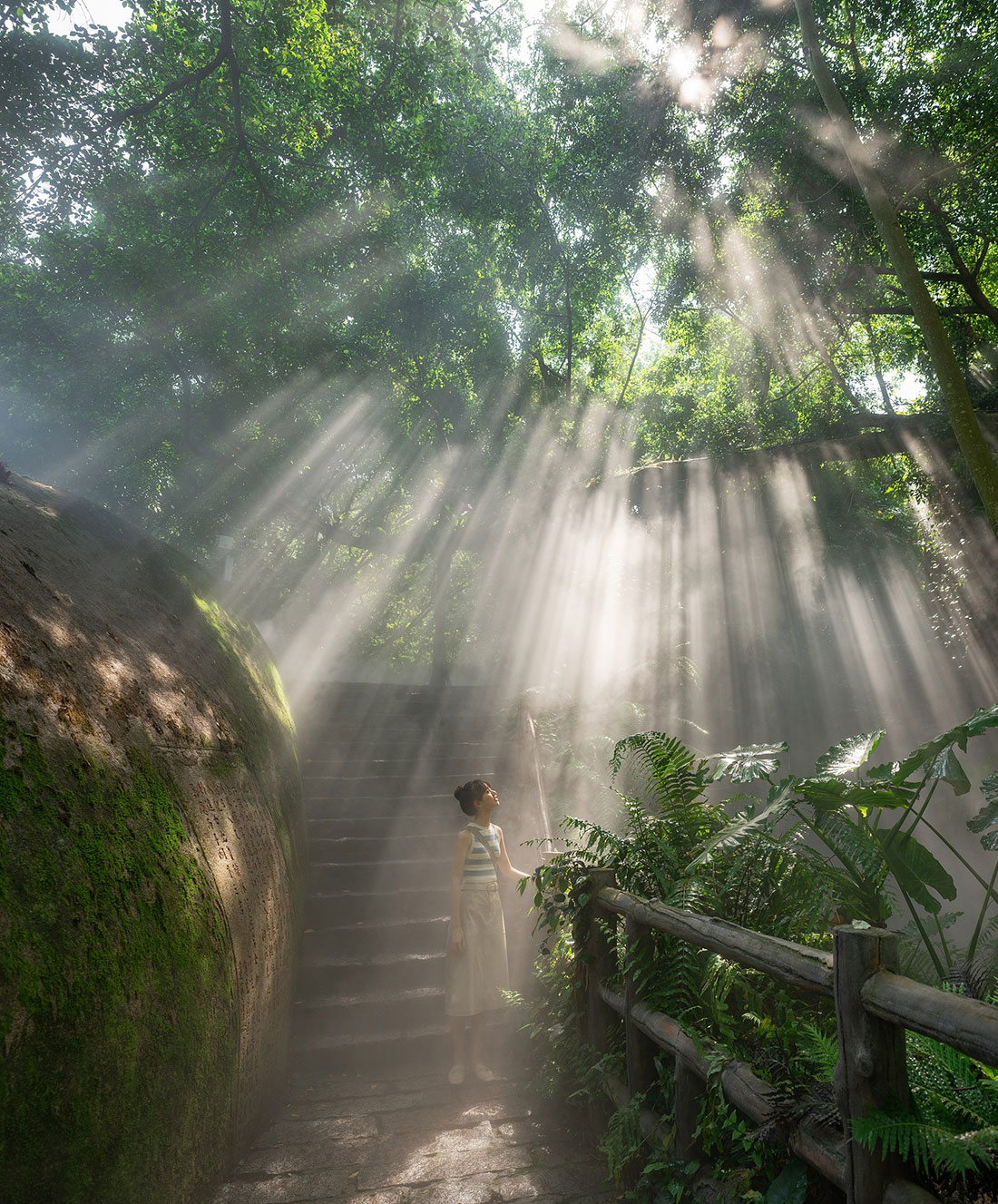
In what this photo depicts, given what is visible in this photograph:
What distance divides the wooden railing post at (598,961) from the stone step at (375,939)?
2.50 meters

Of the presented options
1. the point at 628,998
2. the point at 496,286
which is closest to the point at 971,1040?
the point at 628,998

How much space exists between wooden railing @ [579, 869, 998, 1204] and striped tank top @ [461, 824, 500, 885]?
1899 millimetres

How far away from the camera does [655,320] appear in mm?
16906

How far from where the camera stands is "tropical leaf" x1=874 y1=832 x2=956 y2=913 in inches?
129

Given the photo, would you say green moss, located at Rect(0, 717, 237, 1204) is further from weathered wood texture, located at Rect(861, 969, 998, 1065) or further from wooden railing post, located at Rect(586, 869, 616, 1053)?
weathered wood texture, located at Rect(861, 969, 998, 1065)

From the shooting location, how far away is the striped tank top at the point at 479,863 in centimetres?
486

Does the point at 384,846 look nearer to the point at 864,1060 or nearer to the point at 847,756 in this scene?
the point at 847,756

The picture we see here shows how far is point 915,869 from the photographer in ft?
10.9

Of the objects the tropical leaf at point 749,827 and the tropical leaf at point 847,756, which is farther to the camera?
the tropical leaf at point 847,756

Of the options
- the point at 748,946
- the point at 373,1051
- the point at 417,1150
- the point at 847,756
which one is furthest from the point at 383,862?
the point at 748,946

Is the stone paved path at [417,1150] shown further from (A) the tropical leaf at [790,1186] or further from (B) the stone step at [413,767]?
(B) the stone step at [413,767]

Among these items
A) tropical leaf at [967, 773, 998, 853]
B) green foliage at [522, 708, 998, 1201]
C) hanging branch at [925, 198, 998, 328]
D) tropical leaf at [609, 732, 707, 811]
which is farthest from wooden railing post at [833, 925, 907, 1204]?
hanging branch at [925, 198, 998, 328]

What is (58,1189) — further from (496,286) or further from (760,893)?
(496,286)

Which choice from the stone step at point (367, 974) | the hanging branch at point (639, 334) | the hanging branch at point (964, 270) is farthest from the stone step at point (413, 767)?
the hanging branch at point (639, 334)
